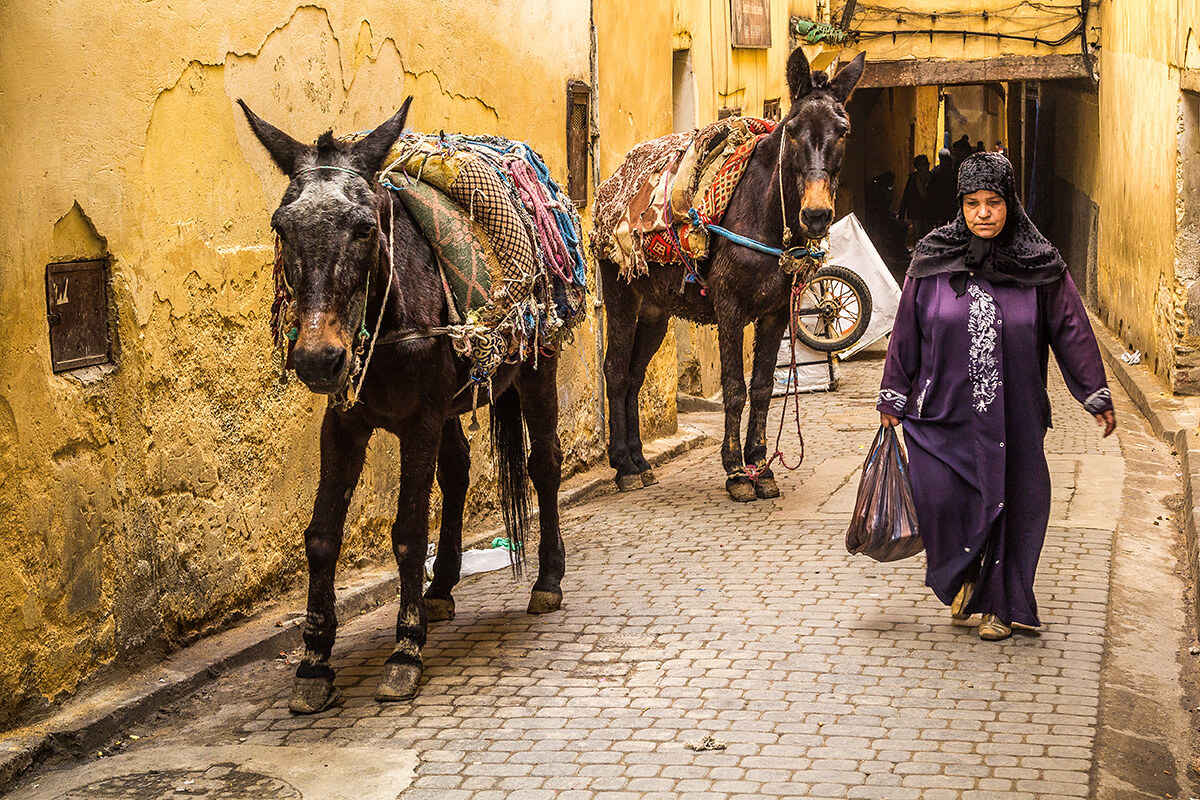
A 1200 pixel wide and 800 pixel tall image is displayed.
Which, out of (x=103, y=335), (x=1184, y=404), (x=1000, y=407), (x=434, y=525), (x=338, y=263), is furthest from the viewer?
(x=1184, y=404)

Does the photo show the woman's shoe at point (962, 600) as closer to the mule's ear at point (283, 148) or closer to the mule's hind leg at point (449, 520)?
the mule's hind leg at point (449, 520)

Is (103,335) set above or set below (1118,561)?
above

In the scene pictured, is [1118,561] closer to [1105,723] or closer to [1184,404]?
[1105,723]

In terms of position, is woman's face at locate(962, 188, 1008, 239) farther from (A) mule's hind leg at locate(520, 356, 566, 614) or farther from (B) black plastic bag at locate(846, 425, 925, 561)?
(A) mule's hind leg at locate(520, 356, 566, 614)

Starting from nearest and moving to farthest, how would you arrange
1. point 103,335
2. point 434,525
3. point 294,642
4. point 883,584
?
point 103,335 < point 294,642 < point 883,584 < point 434,525

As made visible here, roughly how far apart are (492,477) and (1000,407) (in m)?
3.42

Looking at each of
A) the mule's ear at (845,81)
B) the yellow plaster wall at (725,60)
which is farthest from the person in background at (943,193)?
the mule's ear at (845,81)

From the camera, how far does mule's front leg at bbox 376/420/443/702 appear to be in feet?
16.4

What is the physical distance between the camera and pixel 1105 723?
455cm

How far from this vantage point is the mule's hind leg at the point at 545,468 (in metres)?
6.04

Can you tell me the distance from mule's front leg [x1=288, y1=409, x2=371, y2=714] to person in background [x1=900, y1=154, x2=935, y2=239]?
20568mm

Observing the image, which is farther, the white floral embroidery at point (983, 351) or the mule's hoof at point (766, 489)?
the mule's hoof at point (766, 489)

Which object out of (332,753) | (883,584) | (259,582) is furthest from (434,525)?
(332,753)

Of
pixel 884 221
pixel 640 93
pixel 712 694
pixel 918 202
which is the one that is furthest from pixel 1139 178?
pixel 884 221
